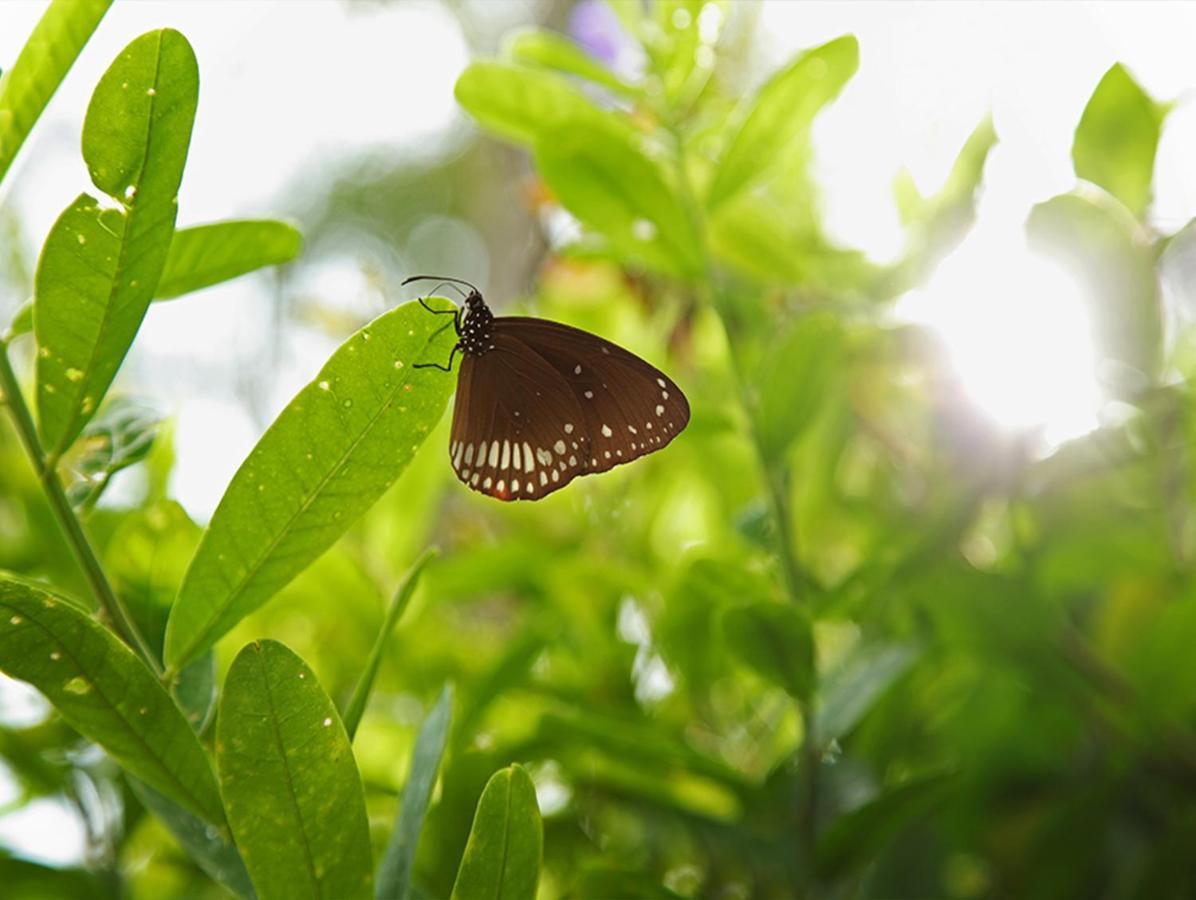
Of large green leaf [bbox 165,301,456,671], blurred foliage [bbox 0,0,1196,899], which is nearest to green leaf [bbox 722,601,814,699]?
blurred foliage [bbox 0,0,1196,899]

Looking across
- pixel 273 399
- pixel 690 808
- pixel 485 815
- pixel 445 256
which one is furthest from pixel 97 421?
pixel 445 256

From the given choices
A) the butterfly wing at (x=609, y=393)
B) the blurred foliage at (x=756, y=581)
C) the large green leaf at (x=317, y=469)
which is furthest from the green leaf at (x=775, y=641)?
the large green leaf at (x=317, y=469)

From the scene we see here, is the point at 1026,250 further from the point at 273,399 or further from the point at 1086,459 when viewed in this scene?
the point at 273,399

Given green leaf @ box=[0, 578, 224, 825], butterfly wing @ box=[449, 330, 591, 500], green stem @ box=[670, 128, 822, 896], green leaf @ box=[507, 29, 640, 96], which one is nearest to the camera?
green leaf @ box=[0, 578, 224, 825]

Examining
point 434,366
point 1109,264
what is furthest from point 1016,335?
point 434,366

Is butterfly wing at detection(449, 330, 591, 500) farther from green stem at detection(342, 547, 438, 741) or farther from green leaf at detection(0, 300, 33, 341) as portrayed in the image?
green leaf at detection(0, 300, 33, 341)

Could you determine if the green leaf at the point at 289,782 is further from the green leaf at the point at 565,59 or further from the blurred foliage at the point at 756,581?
the green leaf at the point at 565,59

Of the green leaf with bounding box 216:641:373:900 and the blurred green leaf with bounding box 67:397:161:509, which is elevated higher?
the blurred green leaf with bounding box 67:397:161:509
